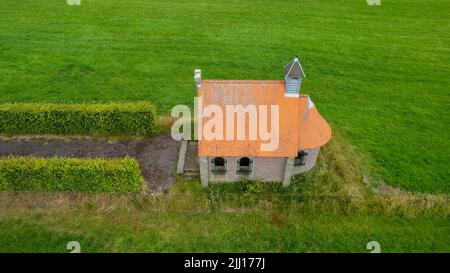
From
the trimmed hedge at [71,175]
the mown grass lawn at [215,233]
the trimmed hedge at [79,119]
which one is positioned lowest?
the mown grass lawn at [215,233]

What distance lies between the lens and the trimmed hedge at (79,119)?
26172 millimetres

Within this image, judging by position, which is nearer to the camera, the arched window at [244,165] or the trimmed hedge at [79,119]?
the arched window at [244,165]

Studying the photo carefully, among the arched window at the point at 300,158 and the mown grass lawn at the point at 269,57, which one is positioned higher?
the mown grass lawn at the point at 269,57

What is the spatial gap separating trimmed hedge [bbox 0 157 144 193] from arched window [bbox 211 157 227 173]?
4250mm

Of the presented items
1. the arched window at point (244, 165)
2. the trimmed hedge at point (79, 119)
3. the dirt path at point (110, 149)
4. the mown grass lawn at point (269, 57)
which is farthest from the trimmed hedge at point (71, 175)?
the mown grass lawn at point (269, 57)

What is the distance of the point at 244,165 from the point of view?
2341cm

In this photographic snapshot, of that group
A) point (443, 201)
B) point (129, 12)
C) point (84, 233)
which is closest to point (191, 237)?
point (84, 233)

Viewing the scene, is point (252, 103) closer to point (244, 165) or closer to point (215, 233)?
point (244, 165)

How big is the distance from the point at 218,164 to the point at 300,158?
490cm

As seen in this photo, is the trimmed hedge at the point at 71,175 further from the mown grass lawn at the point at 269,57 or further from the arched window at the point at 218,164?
the mown grass lawn at the point at 269,57

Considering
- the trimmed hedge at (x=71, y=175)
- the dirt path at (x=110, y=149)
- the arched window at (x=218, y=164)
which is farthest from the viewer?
the dirt path at (x=110, y=149)

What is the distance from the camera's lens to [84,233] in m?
21.6

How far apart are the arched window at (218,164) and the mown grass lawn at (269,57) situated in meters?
8.06

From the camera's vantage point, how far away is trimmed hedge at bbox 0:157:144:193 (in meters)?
22.4
